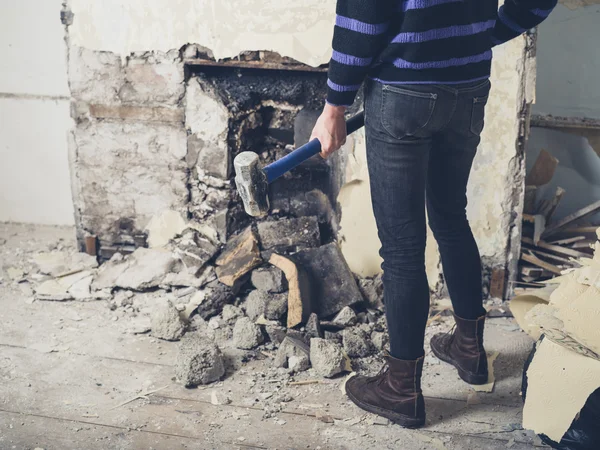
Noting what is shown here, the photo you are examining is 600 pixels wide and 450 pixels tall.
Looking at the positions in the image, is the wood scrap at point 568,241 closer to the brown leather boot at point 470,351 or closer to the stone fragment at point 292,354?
the brown leather boot at point 470,351

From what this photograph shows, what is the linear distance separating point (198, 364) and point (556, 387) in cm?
121

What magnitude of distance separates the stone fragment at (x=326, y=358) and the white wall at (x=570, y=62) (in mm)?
1788

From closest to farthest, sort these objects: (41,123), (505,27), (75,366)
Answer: (505,27), (75,366), (41,123)

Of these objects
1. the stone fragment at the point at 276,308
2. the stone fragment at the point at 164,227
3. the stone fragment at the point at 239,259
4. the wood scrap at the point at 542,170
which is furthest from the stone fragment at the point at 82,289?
the wood scrap at the point at 542,170

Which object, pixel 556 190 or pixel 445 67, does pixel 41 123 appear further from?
pixel 556 190

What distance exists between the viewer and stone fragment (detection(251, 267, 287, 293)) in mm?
2766

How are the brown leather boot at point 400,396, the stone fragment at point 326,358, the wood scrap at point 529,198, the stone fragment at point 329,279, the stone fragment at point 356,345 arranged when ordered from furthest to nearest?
the wood scrap at point 529,198, the stone fragment at point 329,279, the stone fragment at point 356,345, the stone fragment at point 326,358, the brown leather boot at point 400,396

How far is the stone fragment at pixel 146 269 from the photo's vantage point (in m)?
3.00

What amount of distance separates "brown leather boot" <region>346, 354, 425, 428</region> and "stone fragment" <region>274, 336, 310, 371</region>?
33 cm

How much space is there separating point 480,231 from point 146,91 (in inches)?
66.5

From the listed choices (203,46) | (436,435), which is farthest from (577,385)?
(203,46)

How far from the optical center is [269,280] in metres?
2.79

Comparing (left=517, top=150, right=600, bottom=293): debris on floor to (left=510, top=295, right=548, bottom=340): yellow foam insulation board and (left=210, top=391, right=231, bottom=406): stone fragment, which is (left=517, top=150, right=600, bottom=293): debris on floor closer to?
(left=510, top=295, right=548, bottom=340): yellow foam insulation board

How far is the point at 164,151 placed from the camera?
9.96ft
